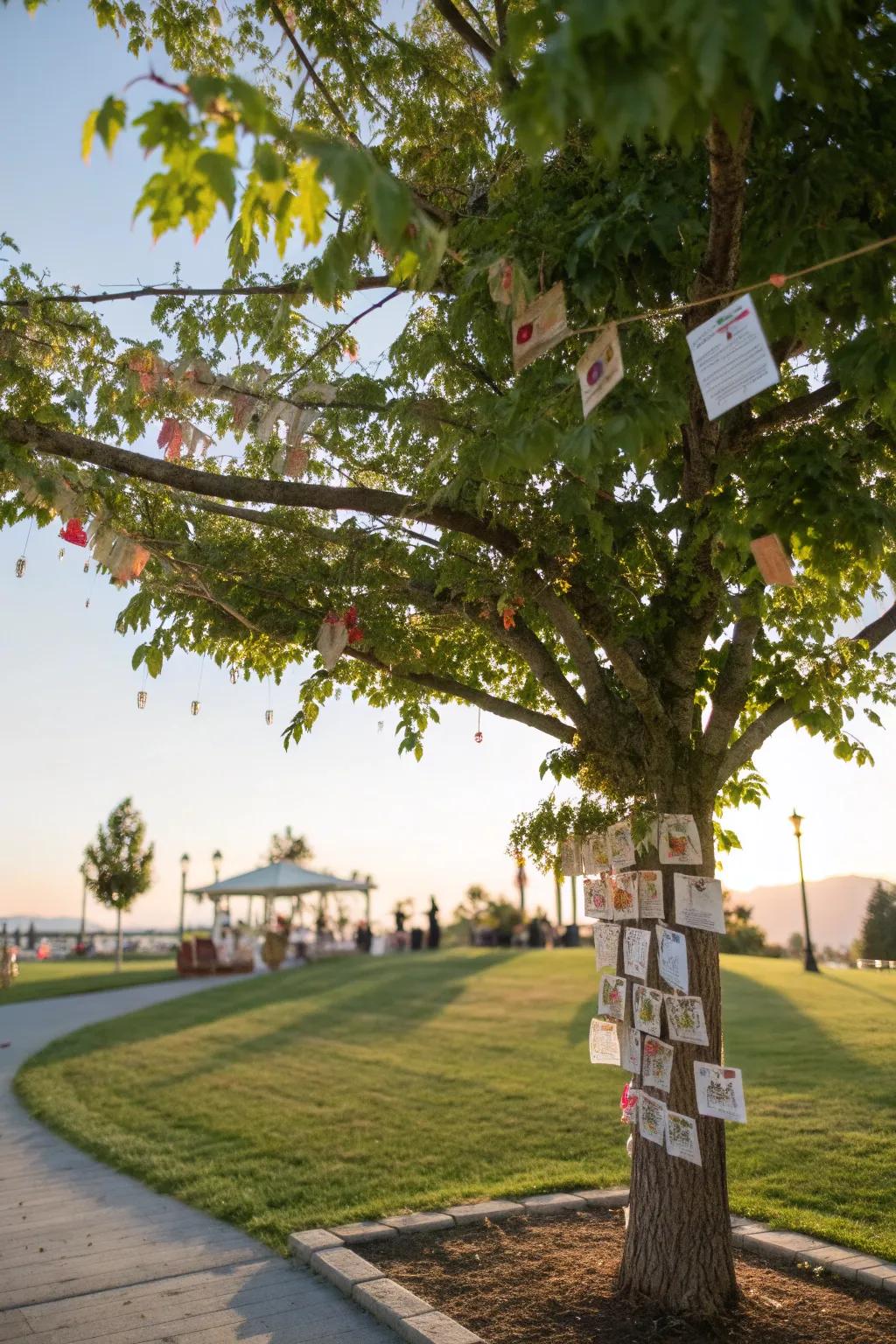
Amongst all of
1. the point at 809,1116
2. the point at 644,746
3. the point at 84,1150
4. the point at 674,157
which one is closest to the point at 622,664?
the point at 644,746

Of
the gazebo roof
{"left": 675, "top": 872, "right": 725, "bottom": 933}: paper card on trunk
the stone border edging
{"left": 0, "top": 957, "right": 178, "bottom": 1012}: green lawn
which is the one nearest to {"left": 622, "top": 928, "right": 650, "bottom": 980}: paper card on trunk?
{"left": 675, "top": 872, "right": 725, "bottom": 933}: paper card on trunk

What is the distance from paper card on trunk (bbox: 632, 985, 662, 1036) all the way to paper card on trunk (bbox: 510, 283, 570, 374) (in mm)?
3102

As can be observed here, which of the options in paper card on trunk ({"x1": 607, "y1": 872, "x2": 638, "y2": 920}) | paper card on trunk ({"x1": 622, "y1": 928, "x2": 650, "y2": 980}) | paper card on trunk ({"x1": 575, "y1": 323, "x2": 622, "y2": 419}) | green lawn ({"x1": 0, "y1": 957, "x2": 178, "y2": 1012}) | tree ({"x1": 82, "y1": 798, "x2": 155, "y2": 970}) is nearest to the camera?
paper card on trunk ({"x1": 575, "y1": 323, "x2": 622, "y2": 419})

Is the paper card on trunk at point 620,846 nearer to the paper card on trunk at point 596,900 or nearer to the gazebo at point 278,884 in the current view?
the paper card on trunk at point 596,900

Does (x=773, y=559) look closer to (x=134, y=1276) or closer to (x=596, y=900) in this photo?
(x=596, y=900)

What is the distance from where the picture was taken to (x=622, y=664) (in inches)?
201

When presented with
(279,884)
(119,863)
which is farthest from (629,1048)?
(119,863)

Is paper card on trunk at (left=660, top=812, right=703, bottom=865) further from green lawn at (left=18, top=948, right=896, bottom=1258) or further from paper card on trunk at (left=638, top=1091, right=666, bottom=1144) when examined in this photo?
green lawn at (left=18, top=948, right=896, bottom=1258)

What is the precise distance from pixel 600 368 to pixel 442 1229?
16.7 feet

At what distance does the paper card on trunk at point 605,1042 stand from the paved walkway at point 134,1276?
173 centimetres

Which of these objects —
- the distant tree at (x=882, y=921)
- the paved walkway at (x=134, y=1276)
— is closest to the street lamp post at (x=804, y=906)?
the distant tree at (x=882, y=921)

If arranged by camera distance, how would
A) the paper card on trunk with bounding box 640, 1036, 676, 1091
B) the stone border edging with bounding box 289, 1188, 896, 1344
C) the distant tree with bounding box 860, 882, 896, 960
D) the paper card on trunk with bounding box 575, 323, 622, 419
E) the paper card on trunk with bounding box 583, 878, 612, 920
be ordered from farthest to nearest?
the distant tree with bounding box 860, 882, 896, 960
the paper card on trunk with bounding box 583, 878, 612, 920
the paper card on trunk with bounding box 640, 1036, 676, 1091
the stone border edging with bounding box 289, 1188, 896, 1344
the paper card on trunk with bounding box 575, 323, 622, 419

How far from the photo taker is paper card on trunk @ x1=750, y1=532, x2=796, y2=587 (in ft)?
13.1

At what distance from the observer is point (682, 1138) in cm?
502
